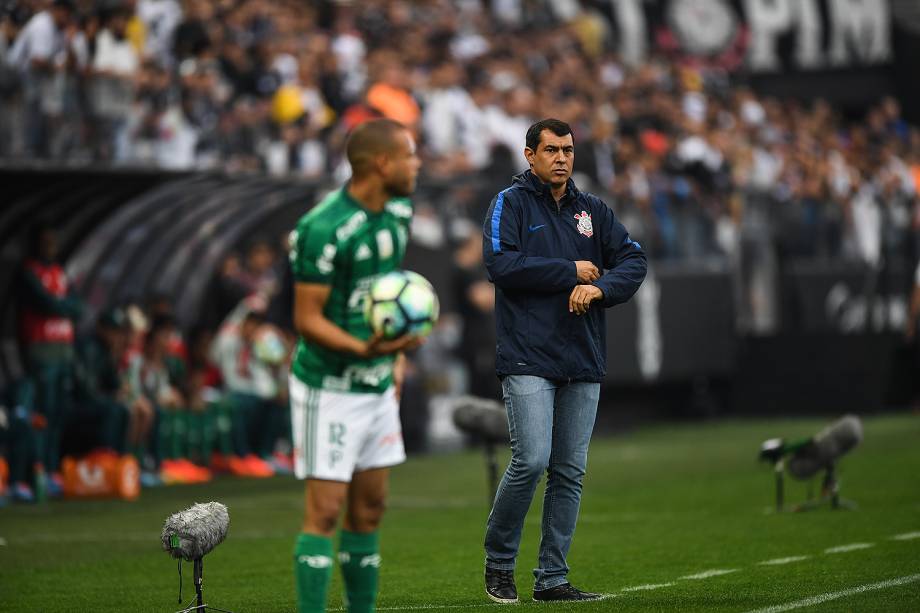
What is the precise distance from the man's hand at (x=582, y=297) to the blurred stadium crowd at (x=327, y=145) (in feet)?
29.2

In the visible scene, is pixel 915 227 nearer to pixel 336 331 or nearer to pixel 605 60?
pixel 605 60

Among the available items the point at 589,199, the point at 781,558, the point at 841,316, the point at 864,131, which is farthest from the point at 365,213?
the point at 864,131

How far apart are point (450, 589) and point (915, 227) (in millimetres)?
19508

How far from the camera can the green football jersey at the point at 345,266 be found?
729 centimetres

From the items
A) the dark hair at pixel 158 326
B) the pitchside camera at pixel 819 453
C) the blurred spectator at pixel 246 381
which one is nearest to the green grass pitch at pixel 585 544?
the pitchside camera at pixel 819 453

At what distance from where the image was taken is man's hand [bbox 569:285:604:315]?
9148 millimetres

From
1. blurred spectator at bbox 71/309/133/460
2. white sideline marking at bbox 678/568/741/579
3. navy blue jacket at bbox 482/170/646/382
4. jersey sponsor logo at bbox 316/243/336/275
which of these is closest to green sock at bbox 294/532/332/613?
jersey sponsor logo at bbox 316/243/336/275

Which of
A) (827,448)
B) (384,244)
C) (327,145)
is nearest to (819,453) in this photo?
(827,448)

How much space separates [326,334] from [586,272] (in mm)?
2316

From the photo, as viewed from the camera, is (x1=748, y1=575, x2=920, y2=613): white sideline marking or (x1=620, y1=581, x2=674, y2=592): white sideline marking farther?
(x1=620, y1=581, x2=674, y2=592): white sideline marking

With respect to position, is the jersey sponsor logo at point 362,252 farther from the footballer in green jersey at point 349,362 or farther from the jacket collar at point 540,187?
the jacket collar at point 540,187

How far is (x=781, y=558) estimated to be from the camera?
36.6 feet

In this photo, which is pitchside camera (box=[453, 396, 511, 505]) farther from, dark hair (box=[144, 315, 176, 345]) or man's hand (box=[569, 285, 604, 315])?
dark hair (box=[144, 315, 176, 345])

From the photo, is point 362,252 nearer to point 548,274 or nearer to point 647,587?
point 548,274
